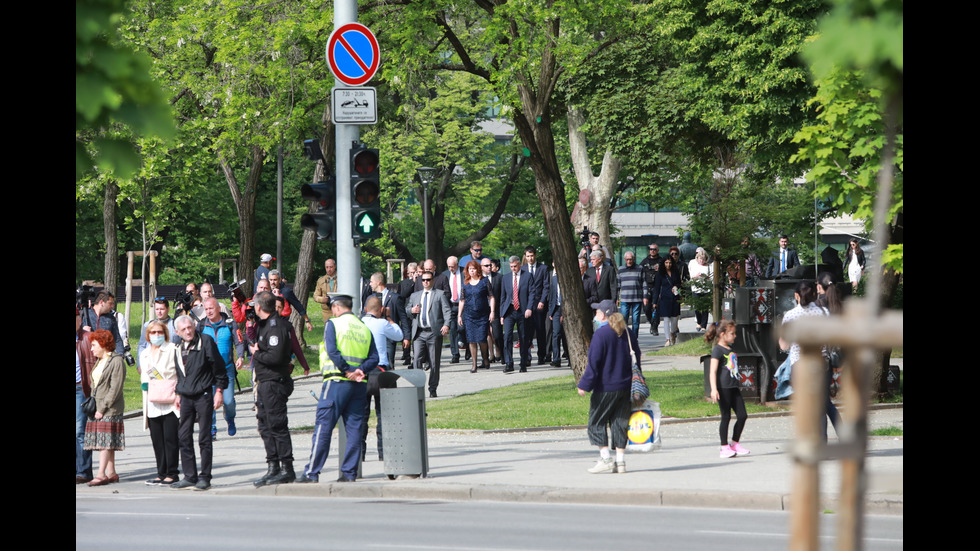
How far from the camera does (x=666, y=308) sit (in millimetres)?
26031

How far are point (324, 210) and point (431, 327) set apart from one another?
724 cm

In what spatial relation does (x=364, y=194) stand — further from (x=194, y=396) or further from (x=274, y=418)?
(x=194, y=396)

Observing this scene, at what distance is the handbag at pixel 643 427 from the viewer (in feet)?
40.6

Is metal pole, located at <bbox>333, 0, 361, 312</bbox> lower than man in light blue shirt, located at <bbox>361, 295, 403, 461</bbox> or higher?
higher

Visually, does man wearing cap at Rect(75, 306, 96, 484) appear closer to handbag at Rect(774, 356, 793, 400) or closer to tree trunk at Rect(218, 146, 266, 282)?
handbag at Rect(774, 356, 793, 400)

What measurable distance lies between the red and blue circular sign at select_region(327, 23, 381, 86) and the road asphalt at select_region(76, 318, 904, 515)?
3.37 m

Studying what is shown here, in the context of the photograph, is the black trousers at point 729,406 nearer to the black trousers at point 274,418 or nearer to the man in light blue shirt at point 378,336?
the man in light blue shirt at point 378,336

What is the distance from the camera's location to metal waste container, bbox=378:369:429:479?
12305mm

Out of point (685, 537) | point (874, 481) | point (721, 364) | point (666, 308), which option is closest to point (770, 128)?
point (666, 308)

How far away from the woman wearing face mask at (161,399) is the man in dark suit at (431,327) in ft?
22.6

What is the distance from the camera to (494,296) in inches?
862

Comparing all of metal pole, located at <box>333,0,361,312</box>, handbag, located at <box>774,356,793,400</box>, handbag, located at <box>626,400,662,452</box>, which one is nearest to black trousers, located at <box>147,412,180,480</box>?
metal pole, located at <box>333,0,361,312</box>

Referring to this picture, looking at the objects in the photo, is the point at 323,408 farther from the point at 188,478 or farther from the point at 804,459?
the point at 804,459

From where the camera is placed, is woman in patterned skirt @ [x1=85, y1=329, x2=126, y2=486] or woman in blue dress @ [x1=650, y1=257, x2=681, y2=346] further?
woman in blue dress @ [x1=650, y1=257, x2=681, y2=346]
